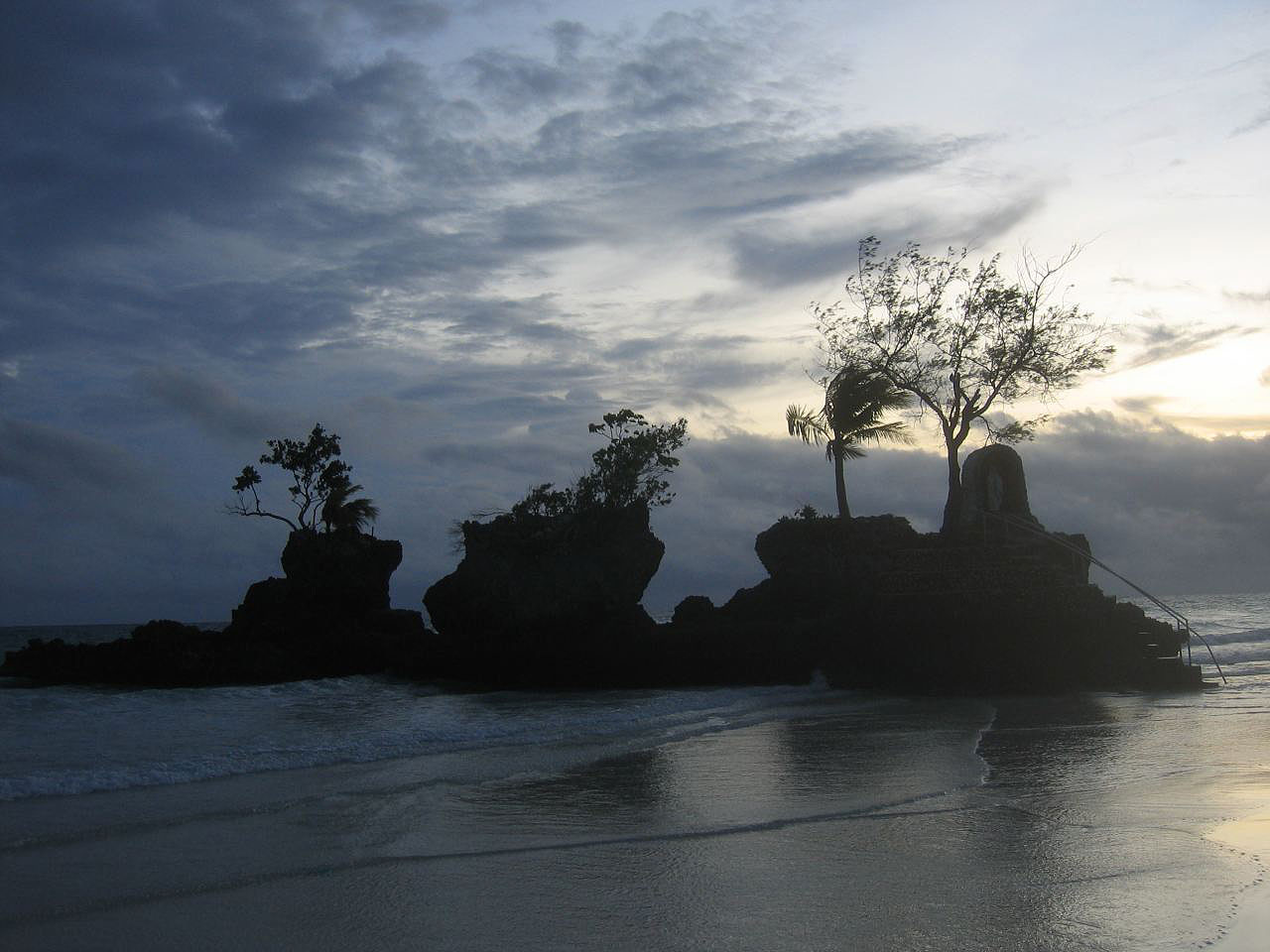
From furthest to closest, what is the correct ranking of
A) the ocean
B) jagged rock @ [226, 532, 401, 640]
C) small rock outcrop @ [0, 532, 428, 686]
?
jagged rock @ [226, 532, 401, 640]
small rock outcrop @ [0, 532, 428, 686]
the ocean

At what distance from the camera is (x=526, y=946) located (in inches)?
231

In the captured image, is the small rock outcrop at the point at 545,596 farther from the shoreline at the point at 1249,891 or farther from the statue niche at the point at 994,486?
the shoreline at the point at 1249,891

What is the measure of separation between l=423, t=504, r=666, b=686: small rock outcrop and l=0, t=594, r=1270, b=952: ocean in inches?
376

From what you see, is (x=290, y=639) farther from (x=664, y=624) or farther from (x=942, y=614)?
(x=942, y=614)

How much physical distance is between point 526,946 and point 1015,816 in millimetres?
4821

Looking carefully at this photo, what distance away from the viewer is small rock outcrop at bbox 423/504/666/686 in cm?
2616

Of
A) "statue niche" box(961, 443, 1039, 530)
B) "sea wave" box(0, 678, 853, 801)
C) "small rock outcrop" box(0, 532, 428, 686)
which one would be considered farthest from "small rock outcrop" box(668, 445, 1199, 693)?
"small rock outcrop" box(0, 532, 428, 686)

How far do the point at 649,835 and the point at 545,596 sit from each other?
1936 centimetres

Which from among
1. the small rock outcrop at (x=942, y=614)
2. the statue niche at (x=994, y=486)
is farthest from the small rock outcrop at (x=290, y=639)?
the statue niche at (x=994, y=486)

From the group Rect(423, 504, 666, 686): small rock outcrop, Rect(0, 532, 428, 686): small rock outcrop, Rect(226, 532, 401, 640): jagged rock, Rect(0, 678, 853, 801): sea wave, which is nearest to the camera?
Rect(0, 678, 853, 801): sea wave

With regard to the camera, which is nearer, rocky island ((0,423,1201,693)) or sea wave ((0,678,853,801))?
sea wave ((0,678,853,801))

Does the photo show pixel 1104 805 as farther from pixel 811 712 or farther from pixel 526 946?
pixel 811 712

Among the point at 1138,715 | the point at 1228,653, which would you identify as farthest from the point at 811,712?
the point at 1228,653

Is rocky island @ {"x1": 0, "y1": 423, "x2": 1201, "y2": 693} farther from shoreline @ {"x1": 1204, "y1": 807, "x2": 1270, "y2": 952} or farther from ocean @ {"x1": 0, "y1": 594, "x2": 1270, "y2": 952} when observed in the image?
shoreline @ {"x1": 1204, "y1": 807, "x2": 1270, "y2": 952}
